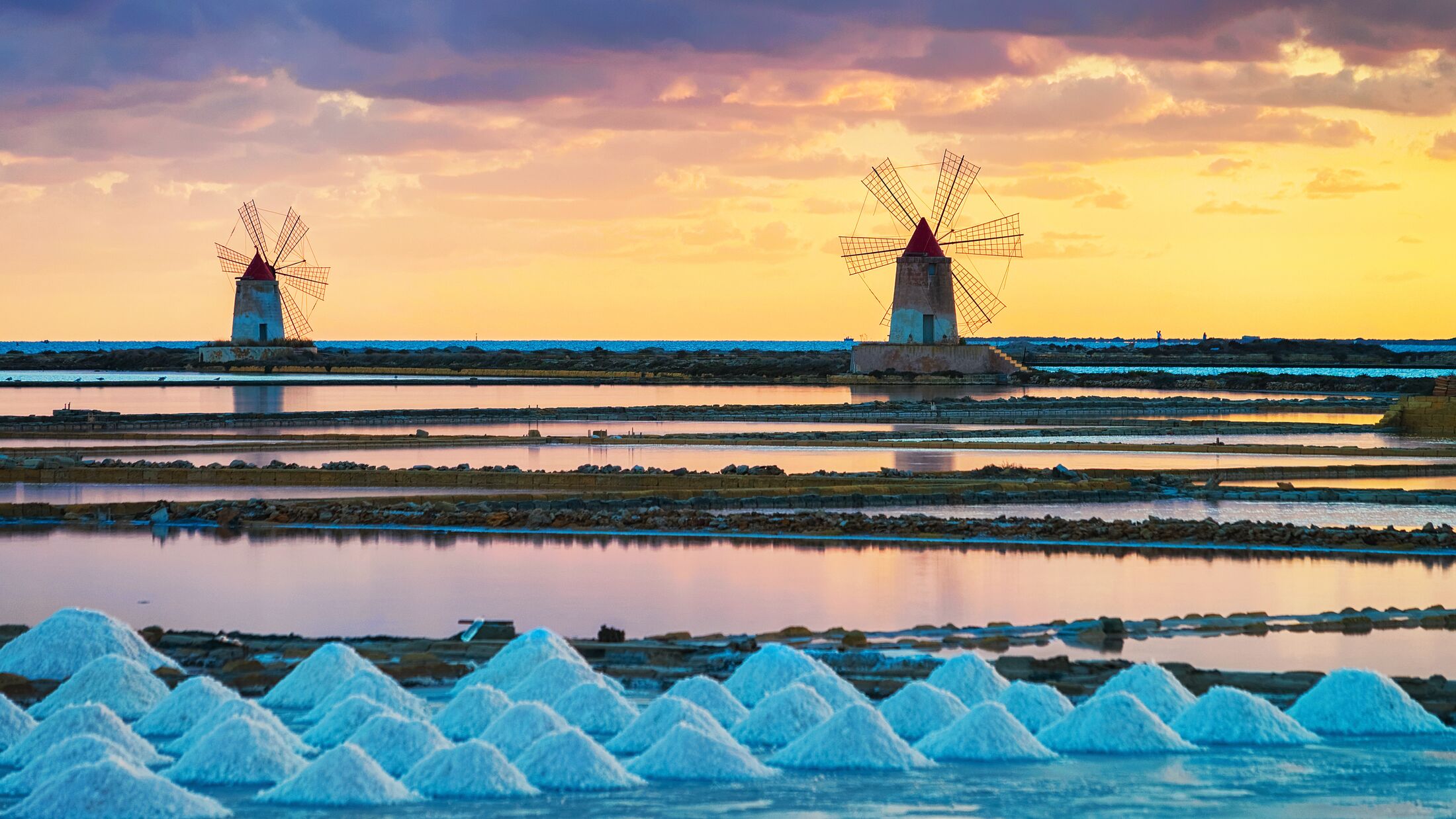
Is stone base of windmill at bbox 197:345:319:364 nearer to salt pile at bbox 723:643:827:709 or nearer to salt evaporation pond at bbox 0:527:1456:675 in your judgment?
salt evaporation pond at bbox 0:527:1456:675

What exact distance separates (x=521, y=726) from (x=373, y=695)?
0.90 metres

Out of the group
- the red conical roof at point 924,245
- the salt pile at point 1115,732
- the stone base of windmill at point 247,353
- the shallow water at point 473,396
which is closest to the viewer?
the salt pile at point 1115,732

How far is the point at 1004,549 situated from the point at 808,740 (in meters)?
6.57

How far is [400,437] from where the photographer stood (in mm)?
24562

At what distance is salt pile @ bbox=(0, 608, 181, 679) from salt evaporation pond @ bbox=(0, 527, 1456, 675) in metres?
1.38

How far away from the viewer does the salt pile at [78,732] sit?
7.46 m

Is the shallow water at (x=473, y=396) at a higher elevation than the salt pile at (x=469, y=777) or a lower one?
higher

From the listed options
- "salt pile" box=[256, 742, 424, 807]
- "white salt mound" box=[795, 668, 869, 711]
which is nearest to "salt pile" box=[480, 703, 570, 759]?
"salt pile" box=[256, 742, 424, 807]

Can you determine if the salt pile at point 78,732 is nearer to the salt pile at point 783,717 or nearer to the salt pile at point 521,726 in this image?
the salt pile at point 521,726

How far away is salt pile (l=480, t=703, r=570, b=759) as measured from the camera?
7.58m

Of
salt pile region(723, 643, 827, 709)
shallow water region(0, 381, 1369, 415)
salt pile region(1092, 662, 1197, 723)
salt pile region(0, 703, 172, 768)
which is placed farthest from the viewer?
shallow water region(0, 381, 1369, 415)

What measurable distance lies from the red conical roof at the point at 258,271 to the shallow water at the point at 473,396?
1431cm

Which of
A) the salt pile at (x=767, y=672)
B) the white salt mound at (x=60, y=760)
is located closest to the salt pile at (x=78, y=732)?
the white salt mound at (x=60, y=760)

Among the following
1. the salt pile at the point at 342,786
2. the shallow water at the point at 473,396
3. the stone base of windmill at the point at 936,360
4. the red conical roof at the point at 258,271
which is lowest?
the salt pile at the point at 342,786
